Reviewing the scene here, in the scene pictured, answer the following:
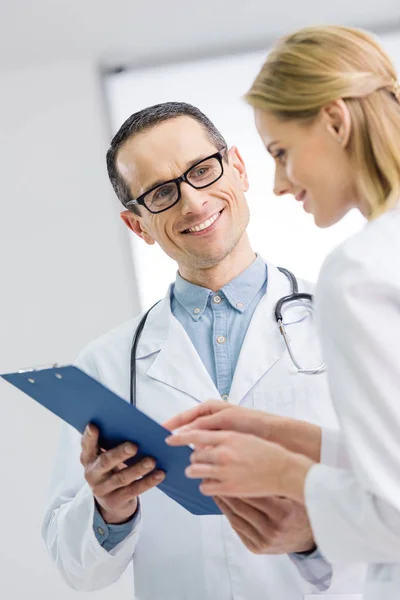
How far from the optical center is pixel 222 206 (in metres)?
1.97

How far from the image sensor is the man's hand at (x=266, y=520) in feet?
4.46

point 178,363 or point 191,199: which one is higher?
point 191,199

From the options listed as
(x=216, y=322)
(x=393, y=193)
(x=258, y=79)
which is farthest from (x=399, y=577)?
(x=216, y=322)

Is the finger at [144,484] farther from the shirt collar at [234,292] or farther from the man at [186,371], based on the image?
the shirt collar at [234,292]

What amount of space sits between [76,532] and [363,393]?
0.97 m

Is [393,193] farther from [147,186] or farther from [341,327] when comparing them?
[147,186]

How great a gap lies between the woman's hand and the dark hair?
3.32 ft

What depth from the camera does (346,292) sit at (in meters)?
1.01

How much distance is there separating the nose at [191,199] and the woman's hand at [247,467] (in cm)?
85

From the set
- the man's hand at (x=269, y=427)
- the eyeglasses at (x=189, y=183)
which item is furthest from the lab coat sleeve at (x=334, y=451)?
the eyeglasses at (x=189, y=183)

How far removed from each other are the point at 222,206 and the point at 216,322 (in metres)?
0.26

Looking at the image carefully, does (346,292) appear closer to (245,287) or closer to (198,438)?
(198,438)

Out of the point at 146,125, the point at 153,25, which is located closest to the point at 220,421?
the point at 146,125

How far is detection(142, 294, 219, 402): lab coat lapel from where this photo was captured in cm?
183
